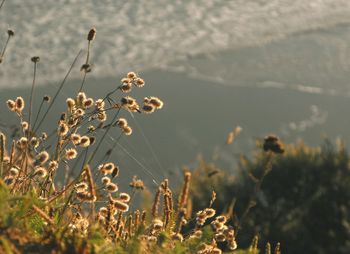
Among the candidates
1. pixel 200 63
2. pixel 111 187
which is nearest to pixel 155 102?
pixel 111 187

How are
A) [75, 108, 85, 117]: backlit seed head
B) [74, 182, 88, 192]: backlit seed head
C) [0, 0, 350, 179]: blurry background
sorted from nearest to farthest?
[74, 182, 88, 192]: backlit seed head < [75, 108, 85, 117]: backlit seed head < [0, 0, 350, 179]: blurry background

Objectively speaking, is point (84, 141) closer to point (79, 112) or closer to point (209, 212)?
point (79, 112)

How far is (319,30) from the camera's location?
612 inches

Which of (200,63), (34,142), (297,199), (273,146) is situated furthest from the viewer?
(200,63)

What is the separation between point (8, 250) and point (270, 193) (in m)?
4.60

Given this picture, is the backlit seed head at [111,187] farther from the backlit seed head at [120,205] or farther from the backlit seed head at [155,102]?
the backlit seed head at [155,102]

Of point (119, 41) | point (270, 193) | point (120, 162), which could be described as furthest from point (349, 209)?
point (119, 41)

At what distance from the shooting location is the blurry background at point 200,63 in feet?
36.4

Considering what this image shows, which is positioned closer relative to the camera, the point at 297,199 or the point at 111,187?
the point at 111,187

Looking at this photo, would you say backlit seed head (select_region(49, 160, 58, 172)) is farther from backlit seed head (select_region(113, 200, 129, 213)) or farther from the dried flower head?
the dried flower head

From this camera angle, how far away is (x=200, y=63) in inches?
515

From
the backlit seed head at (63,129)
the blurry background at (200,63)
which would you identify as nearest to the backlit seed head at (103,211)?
the backlit seed head at (63,129)

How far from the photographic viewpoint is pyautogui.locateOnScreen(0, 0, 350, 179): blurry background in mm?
11109

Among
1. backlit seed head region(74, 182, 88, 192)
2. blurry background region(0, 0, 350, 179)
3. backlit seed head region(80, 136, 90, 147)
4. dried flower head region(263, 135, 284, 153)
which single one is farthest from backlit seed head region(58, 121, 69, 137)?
blurry background region(0, 0, 350, 179)
